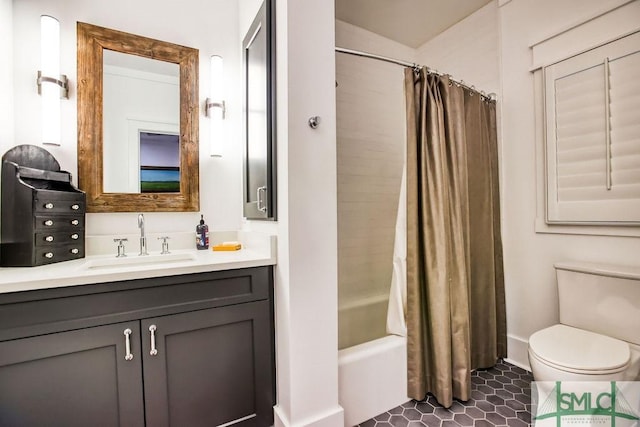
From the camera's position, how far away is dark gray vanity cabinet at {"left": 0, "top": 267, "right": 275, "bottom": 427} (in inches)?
41.2

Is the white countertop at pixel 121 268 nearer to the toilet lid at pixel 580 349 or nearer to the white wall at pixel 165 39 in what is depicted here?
the white wall at pixel 165 39

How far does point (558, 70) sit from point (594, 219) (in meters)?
0.95

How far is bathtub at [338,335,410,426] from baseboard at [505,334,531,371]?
96cm

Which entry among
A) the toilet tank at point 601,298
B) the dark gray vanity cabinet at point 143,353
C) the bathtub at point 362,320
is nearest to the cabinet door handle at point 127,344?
the dark gray vanity cabinet at point 143,353

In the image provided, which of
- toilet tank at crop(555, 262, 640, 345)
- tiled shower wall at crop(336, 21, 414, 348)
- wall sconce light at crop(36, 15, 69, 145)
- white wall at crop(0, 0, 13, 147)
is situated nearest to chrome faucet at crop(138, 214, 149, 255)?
wall sconce light at crop(36, 15, 69, 145)

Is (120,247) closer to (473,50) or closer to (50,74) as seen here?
(50,74)

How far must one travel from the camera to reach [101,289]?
3.73 feet

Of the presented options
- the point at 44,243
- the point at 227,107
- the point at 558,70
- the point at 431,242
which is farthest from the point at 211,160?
the point at 558,70

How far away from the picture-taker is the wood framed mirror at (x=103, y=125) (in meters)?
1.62

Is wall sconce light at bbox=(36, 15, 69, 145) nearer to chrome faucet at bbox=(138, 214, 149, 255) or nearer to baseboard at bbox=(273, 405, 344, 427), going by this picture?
chrome faucet at bbox=(138, 214, 149, 255)

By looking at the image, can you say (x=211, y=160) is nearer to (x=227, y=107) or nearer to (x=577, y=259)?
(x=227, y=107)

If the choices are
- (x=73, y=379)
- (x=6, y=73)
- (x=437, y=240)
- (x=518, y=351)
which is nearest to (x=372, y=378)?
(x=437, y=240)

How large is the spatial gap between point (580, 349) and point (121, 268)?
6.86 ft

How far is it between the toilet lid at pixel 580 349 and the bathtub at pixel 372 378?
0.68 m
